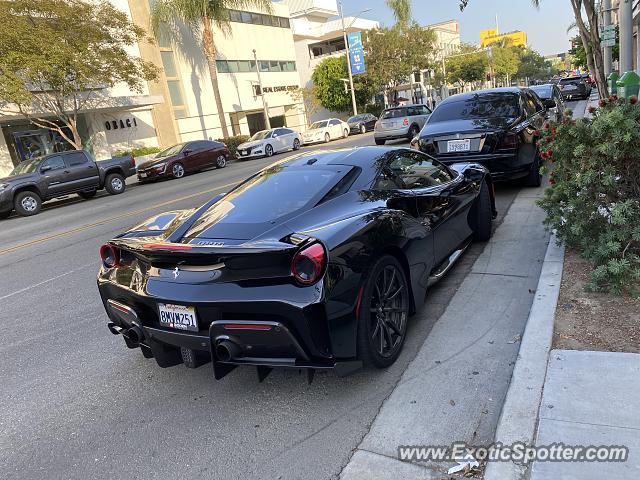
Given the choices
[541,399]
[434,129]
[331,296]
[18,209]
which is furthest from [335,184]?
[18,209]

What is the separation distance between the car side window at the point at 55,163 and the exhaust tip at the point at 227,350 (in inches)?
605

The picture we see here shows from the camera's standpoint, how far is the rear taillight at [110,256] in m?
3.64

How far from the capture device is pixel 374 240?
3406 millimetres

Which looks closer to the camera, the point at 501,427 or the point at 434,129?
the point at 501,427

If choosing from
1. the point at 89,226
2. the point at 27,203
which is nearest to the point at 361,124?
the point at 27,203

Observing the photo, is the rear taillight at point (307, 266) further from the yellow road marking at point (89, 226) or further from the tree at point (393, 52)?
the tree at point (393, 52)

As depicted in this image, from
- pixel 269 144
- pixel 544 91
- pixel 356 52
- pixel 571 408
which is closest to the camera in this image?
pixel 571 408

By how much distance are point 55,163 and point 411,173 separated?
48.8ft

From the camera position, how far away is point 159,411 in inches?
135

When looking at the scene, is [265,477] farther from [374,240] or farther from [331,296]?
[374,240]

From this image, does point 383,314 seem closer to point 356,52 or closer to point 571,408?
point 571,408

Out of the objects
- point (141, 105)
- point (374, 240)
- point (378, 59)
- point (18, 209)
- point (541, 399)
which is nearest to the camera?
point (541, 399)

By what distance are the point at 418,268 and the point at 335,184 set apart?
921 mm
